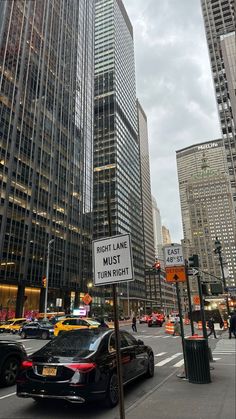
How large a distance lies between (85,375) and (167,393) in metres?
2.28

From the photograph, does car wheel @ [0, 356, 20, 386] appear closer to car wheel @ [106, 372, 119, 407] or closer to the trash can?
car wheel @ [106, 372, 119, 407]

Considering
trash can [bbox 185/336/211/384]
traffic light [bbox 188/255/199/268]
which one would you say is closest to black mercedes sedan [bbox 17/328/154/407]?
trash can [bbox 185/336/211/384]

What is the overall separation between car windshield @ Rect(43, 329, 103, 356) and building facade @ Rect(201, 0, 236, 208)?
220ft

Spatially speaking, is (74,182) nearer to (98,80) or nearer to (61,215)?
(61,215)

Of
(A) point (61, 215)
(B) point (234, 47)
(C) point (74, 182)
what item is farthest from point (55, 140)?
(B) point (234, 47)

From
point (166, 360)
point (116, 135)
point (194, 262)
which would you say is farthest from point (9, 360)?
point (116, 135)

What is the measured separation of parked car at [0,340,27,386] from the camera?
8336mm

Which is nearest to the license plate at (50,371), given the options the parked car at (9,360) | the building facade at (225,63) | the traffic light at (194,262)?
the parked car at (9,360)

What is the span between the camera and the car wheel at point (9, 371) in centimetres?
837

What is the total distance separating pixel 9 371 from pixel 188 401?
4.92m

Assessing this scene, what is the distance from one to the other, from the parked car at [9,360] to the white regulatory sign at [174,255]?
497 centimetres

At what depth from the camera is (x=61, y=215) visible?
72250 millimetres

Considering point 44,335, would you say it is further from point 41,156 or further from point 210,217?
point 210,217

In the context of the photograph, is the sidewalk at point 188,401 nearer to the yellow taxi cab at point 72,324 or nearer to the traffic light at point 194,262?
the traffic light at point 194,262
